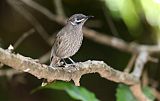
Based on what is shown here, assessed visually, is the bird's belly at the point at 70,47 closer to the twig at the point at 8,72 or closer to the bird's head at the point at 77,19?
the bird's head at the point at 77,19

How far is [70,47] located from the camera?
2.93 meters

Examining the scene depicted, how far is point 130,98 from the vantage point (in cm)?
329

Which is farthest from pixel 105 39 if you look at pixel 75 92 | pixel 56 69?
pixel 56 69

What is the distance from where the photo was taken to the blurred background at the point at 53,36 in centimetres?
406

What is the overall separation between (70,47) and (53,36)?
1267mm

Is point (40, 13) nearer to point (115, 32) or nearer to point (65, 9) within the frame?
point (65, 9)

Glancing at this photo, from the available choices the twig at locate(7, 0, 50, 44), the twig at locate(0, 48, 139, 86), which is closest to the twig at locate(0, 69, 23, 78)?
the twig at locate(7, 0, 50, 44)

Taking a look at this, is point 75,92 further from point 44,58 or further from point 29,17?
point 29,17

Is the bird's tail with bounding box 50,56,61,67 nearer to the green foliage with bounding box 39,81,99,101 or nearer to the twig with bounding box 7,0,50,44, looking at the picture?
the green foliage with bounding box 39,81,99,101

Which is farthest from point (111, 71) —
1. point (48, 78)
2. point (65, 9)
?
point (65, 9)

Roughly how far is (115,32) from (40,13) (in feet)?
2.25

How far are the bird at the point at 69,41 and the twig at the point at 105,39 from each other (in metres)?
1.00

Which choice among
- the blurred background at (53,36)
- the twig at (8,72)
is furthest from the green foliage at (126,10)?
the twig at (8,72)

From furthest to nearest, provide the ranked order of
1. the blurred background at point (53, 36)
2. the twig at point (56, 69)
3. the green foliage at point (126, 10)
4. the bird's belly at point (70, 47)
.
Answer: the blurred background at point (53, 36) → the green foliage at point (126, 10) → the bird's belly at point (70, 47) → the twig at point (56, 69)
